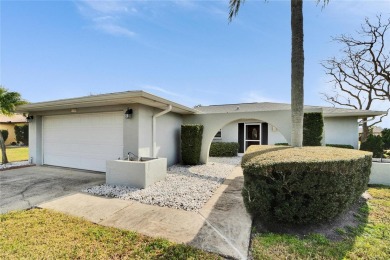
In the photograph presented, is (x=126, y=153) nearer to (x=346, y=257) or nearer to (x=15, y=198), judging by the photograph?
(x=15, y=198)

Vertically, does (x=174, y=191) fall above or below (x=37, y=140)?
below

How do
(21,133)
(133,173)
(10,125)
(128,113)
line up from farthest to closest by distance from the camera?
(10,125), (21,133), (128,113), (133,173)

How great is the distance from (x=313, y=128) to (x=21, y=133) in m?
31.6

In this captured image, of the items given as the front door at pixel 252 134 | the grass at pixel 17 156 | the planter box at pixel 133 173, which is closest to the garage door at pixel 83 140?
the planter box at pixel 133 173

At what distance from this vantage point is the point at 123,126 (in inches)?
312

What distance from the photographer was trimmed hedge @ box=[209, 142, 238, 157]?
14.7 metres

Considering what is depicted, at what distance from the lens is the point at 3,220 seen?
4020mm

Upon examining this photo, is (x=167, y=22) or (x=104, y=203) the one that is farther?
(x=167, y=22)

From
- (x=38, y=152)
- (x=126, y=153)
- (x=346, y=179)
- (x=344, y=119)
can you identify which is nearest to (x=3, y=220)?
(x=126, y=153)

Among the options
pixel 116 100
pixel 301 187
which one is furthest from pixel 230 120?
pixel 301 187

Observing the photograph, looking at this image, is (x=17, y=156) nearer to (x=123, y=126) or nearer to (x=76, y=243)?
(x=123, y=126)

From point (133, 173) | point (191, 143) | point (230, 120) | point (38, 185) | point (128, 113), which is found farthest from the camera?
point (191, 143)

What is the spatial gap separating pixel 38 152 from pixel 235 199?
11.3 metres

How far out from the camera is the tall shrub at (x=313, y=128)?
26.7ft
